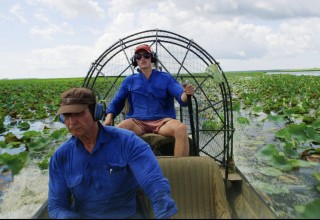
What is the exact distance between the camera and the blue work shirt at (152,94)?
3.95 m

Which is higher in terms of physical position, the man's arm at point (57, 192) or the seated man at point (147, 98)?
the seated man at point (147, 98)

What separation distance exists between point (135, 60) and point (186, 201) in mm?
1918

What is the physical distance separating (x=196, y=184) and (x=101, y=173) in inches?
34.2

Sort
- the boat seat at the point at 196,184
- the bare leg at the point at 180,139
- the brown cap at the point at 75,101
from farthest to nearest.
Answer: the bare leg at the point at 180,139
the boat seat at the point at 196,184
the brown cap at the point at 75,101

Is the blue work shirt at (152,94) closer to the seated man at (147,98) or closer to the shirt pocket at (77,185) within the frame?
the seated man at (147,98)

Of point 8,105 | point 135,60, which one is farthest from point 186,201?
point 8,105

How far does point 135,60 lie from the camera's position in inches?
163

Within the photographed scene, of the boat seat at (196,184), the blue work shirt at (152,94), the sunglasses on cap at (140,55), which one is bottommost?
the boat seat at (196,184)

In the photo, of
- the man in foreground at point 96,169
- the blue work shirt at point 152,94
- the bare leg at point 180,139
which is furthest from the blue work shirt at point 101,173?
the blue work shirt at point 152,94

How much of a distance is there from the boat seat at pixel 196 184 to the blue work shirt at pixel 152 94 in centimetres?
120

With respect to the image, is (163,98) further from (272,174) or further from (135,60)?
(272,174)

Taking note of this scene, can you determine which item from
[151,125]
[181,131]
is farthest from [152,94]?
[181,131]

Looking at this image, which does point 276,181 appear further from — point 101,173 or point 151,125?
point 101,173

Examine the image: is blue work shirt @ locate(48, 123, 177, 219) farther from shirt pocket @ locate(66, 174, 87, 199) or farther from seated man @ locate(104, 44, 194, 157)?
seated man @ locate(104, 44, 194, 157)
